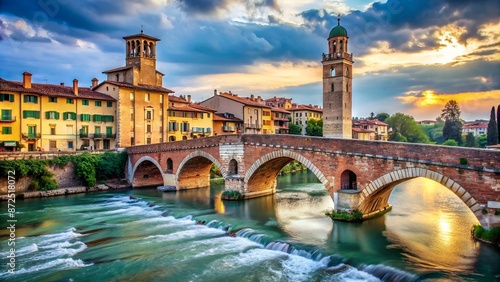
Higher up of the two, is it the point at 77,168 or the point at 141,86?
the point at 141,86

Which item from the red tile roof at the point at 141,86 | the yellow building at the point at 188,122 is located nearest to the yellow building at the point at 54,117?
the red tile roof at the point at 141,86

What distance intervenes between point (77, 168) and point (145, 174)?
6235mm

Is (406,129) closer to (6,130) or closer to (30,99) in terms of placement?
(30,99)

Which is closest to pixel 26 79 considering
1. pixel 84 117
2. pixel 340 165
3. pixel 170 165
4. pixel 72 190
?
pixel 84 117

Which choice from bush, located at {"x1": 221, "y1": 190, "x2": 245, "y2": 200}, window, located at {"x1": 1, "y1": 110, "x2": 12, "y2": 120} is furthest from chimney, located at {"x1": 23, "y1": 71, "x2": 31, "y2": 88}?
bush, located at {"x1": 221, "y1": 190, "x2": 245, "y2": 200}

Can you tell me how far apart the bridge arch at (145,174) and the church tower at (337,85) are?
23.3 metres

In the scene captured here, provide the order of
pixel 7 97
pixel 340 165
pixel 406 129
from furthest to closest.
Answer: pixel 406 129 < pixel 7 97 < pixel 340 165

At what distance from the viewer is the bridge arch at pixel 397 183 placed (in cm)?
1528

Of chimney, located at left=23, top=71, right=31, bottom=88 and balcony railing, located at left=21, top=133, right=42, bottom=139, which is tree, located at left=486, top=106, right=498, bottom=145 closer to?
balcony railing, located at left=21, top=133, right=42, bottom=139

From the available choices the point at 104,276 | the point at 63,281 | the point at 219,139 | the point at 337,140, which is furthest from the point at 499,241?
the point at 219,139

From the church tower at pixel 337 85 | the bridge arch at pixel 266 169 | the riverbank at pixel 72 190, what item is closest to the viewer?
the bridge arch at pixel 266 169

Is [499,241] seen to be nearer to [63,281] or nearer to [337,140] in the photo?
[337,140]

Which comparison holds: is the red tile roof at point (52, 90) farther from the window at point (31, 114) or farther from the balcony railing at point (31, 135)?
the balcony railing at point (31, 135)

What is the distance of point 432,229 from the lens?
1838cm
